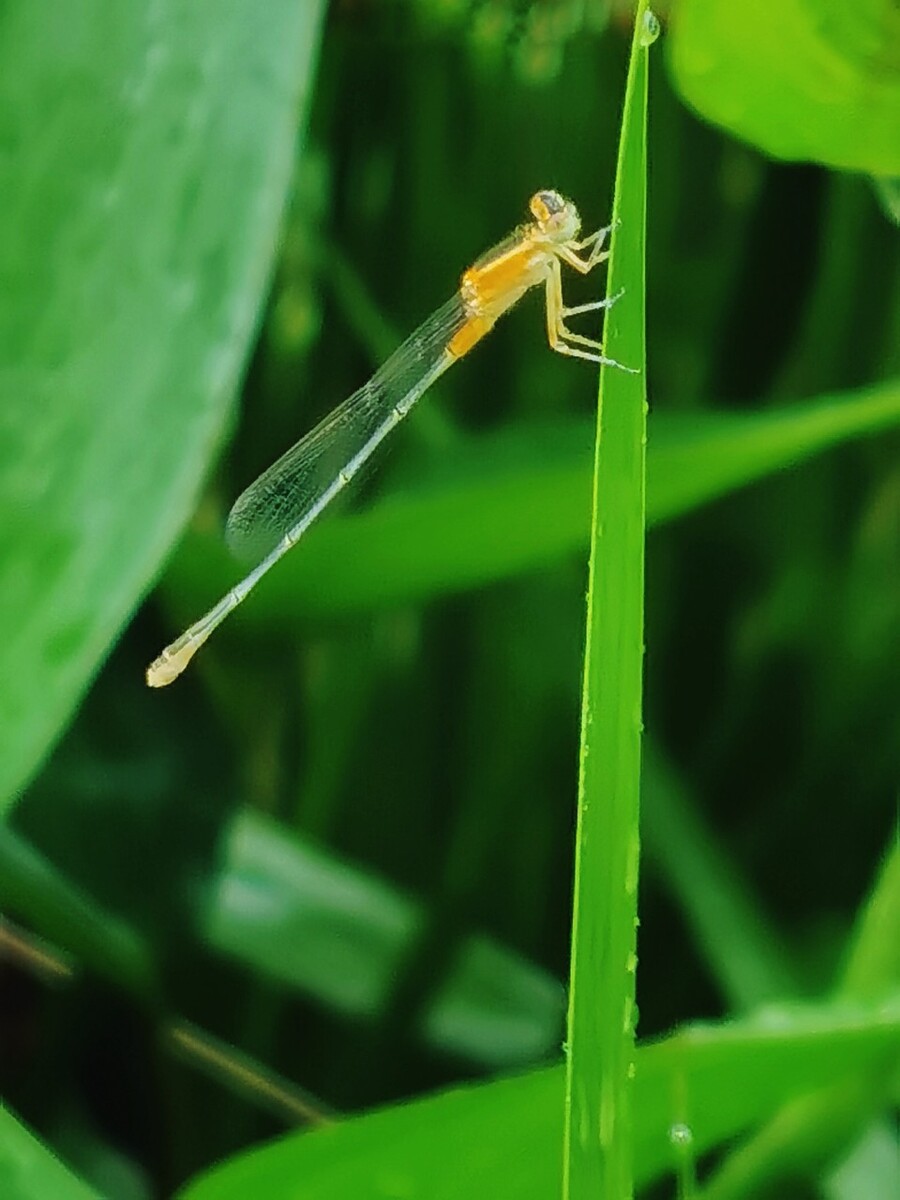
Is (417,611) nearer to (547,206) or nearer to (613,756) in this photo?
(547,206)

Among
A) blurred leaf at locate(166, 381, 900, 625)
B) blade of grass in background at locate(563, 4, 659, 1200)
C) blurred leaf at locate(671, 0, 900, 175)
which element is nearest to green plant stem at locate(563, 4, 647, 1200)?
blade of grass in background at locate(563, 4, 659, 1200)

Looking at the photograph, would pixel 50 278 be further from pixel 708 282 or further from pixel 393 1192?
pixel 708 282

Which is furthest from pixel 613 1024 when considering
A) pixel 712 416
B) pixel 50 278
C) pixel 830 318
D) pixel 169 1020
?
pixel 830 318

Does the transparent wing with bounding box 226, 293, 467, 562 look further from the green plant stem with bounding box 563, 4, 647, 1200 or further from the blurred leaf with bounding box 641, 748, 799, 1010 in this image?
the green plant stem with bounding box 563, 4, 647, 1200

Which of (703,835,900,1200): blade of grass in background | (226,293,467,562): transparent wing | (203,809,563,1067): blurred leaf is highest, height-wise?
Result: (226,293,467,562): transparent wing

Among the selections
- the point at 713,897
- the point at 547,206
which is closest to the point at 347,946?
the point at 713,897

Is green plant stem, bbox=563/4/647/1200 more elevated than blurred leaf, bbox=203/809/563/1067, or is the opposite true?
green plant stem, bbox=563/4/647/1200
